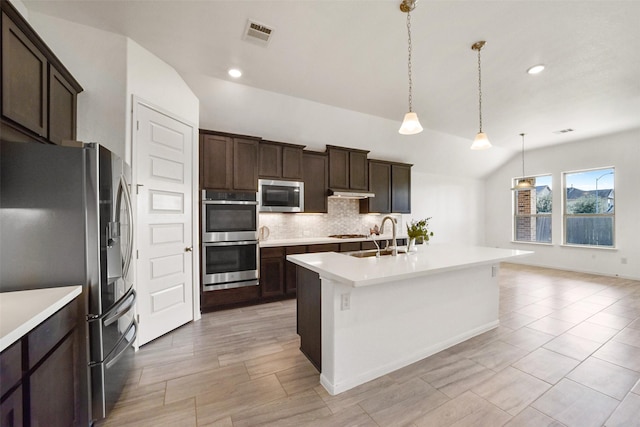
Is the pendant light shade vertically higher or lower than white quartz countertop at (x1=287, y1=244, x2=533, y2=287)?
higher

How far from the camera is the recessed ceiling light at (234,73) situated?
3.02m

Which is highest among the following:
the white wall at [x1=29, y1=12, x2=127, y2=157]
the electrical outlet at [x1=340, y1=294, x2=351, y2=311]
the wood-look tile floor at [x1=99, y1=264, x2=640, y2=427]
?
the white wall at [x1=29, y1=12, x2=127, y2=157]

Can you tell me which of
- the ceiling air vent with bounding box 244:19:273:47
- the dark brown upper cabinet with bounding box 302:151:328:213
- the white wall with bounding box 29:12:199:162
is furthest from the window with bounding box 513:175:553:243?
the white wall with bounding box 29:12:199:162

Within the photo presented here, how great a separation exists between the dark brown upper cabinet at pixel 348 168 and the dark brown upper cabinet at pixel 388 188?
0.22m

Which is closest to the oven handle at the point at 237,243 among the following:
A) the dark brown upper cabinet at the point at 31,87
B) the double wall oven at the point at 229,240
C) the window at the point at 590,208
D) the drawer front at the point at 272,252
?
the double wall oven at the point at 229,240

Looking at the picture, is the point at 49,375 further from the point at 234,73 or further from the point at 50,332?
the point at 234,73

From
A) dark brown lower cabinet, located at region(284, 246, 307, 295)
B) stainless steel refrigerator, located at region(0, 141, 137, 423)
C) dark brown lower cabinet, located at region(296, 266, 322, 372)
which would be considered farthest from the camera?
dark brown lower cabinet, located at region(284, 246, 307, 295)

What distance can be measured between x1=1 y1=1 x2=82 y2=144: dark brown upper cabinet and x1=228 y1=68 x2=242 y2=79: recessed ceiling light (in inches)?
55.8

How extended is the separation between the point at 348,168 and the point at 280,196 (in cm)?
148

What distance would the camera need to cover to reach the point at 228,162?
12.2 ft

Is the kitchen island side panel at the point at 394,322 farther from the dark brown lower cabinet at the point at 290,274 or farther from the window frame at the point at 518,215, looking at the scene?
the window frame at the point at 518,215

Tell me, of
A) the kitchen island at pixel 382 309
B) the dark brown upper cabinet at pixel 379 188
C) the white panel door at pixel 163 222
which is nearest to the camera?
the kitchen island at pixel 382 309

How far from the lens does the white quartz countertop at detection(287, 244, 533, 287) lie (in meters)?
1.78

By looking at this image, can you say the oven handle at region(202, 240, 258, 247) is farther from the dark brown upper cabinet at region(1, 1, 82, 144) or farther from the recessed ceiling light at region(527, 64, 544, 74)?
the recessed ceiling light at region(527, 64, 544, 74)
